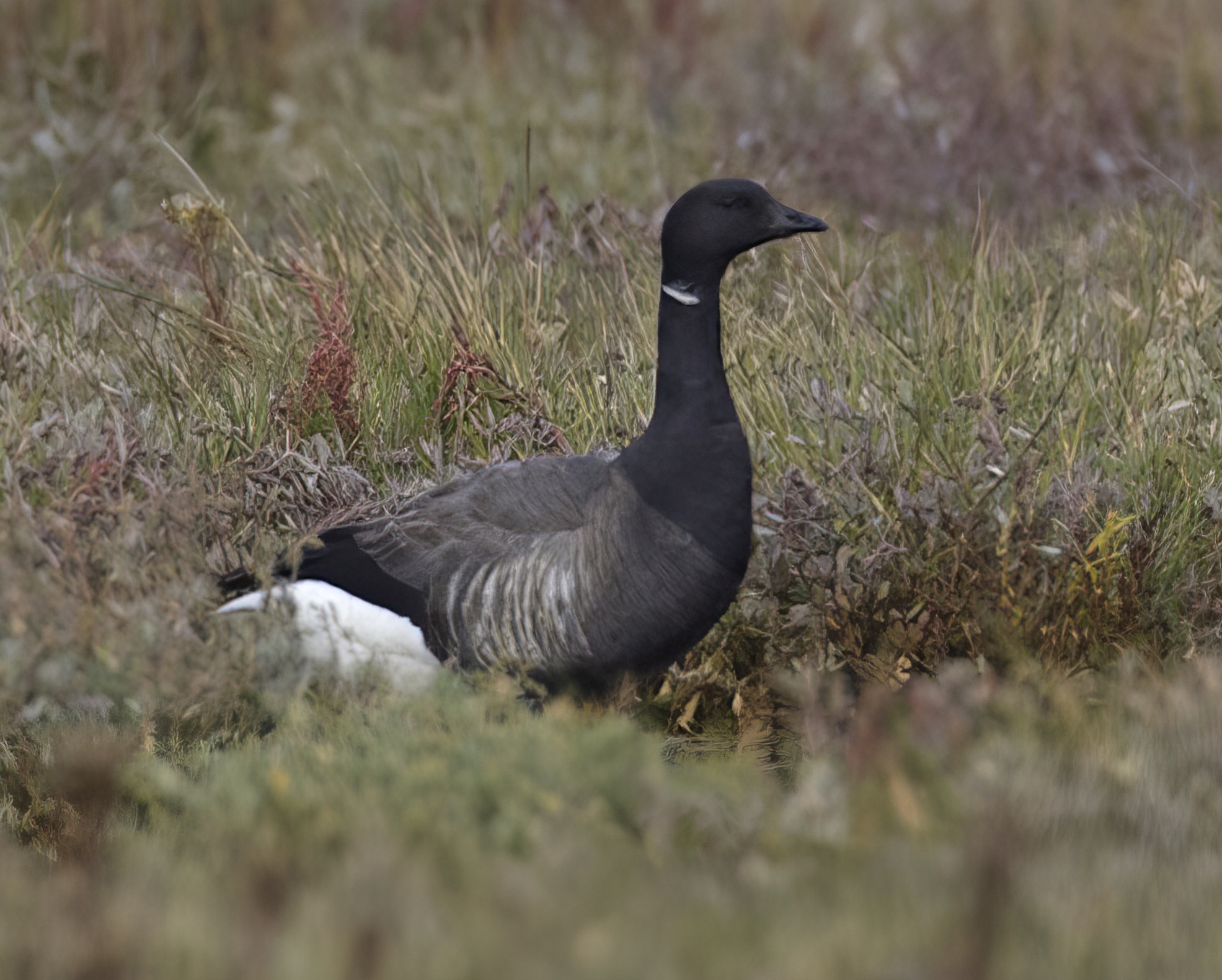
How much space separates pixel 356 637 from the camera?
147 inches

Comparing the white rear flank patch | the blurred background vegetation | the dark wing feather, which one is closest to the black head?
the dark wing feather

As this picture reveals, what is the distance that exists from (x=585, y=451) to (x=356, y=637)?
50.1 inches

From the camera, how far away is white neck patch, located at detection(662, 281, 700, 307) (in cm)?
386

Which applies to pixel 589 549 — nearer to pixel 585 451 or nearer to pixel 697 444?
pixel 697 444

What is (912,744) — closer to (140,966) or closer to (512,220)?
(140,966)

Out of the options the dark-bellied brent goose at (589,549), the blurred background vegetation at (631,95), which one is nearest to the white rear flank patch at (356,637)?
the dark-bellied brent goose at (589,549)

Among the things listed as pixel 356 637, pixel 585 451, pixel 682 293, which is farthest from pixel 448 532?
pixel 585 451

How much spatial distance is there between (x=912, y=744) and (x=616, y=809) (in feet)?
1.78

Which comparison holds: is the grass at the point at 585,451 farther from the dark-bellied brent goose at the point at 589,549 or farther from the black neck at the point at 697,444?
the black neck at the point at 697,444

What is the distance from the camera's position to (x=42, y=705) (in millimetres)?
3621

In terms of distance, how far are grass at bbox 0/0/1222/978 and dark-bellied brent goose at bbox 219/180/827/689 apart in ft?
0.54

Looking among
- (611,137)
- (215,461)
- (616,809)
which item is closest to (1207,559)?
(616,809)

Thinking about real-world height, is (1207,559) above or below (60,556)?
below

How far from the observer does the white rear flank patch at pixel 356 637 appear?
371 centimetres
